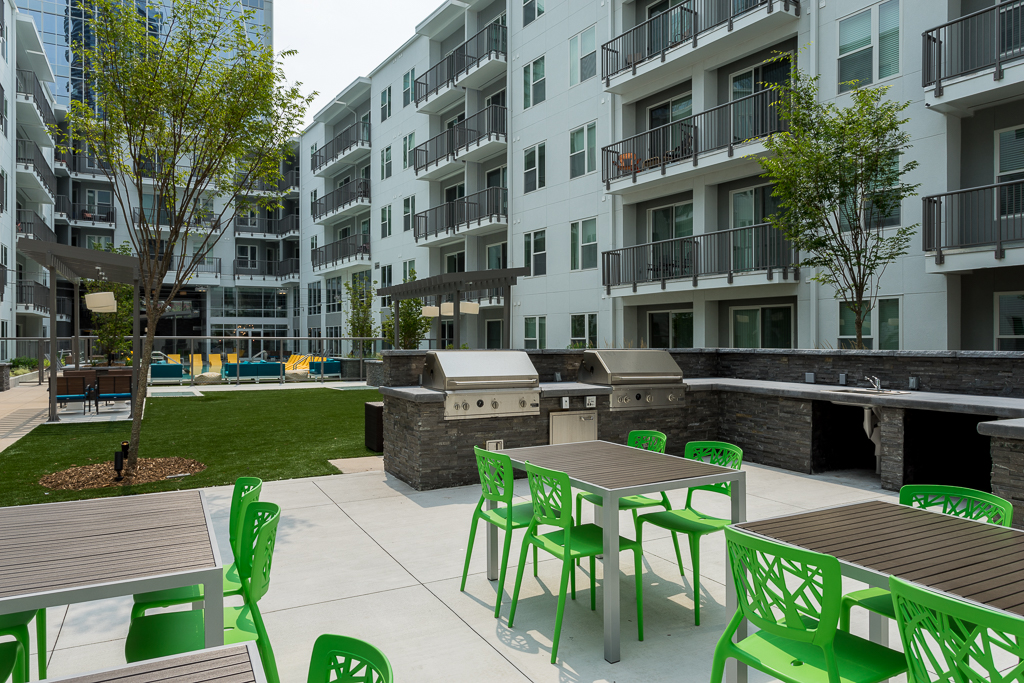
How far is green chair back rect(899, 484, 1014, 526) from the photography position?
10.7ft

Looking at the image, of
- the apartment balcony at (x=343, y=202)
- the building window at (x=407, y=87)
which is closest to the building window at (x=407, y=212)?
the apartment balcony at (x=343, y=202)

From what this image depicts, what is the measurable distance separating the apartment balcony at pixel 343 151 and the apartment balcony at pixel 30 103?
1243 cm

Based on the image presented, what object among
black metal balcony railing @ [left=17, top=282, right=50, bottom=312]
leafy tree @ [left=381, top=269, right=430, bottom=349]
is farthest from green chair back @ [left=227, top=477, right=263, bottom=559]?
black metal balcony railing @ [left=17, top=282, right=50, bottom=312]

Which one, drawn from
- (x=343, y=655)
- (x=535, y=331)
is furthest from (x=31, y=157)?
(x=343, y=655)

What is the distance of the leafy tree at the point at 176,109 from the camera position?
7590 millimetres

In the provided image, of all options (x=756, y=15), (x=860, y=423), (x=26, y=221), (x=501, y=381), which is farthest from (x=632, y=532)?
(x=26, y=221)

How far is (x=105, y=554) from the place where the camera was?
2.66 meters

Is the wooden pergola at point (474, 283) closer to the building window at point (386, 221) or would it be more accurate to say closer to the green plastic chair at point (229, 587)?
the green plastic chair at point (229, 587)

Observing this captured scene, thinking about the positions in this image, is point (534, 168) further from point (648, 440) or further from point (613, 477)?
point (613, 477)

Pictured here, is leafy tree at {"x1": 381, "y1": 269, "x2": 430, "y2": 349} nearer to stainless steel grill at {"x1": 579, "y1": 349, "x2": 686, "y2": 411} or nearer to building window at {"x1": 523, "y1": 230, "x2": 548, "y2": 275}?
building window at {"x1": 523, "y1": 230, "x2": 548, "y2": 275}

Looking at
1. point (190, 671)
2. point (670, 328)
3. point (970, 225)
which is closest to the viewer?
point (190, 671)

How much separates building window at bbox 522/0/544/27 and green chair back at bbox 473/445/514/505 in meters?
20.2

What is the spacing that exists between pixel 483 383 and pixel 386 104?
26.7 m

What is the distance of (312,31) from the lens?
1047cm
